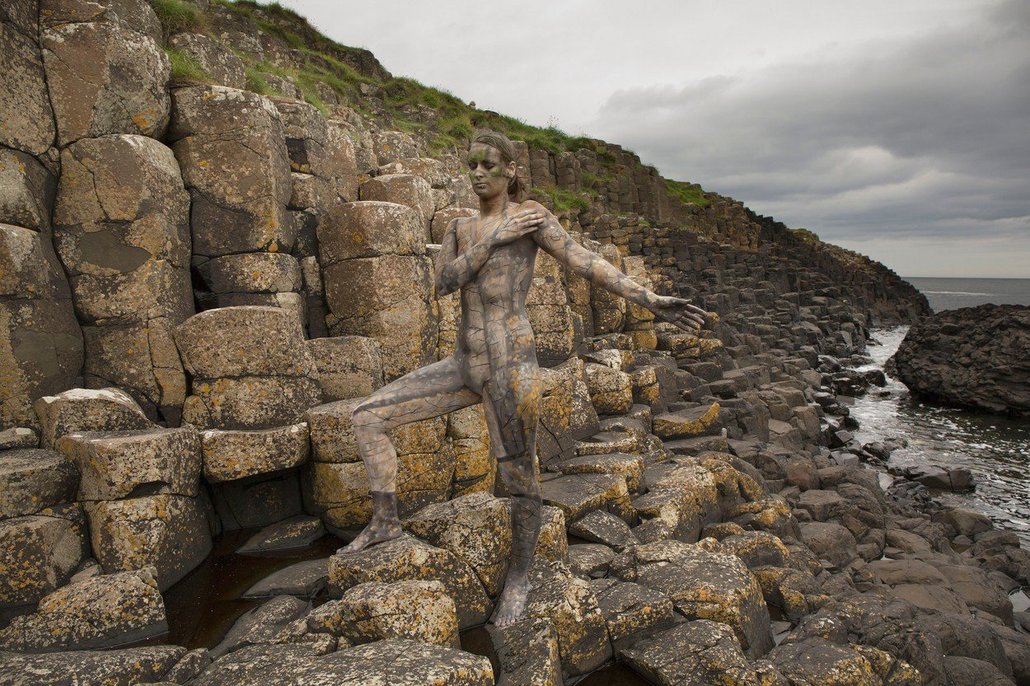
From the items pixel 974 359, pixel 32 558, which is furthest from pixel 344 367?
pixel 974 359

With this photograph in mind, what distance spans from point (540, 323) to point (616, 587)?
518 centimetres

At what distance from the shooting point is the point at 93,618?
3781 mm

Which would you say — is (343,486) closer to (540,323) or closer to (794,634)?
(794,634)

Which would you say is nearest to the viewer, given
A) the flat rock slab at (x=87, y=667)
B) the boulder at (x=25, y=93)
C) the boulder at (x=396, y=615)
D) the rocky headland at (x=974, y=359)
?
the flat rock slab at (x=87, y=667)

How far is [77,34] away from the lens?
5.36 m

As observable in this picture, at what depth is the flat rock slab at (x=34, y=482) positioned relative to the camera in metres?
4.14

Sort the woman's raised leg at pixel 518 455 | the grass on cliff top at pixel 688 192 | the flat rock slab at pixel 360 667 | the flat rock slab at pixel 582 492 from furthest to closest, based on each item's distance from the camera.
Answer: the grass on cliff top at pixel 688 192 → the flat rock slab at pixel 582 492 → the woman's raised leg at pixel 518 455 → the flat rock slab at pixel 360 667

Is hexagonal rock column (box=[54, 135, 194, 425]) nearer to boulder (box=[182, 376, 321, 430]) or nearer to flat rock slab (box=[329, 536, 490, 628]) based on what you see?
boulder (box=[182, 376, 321, 430])

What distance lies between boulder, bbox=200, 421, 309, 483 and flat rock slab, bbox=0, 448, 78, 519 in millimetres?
907

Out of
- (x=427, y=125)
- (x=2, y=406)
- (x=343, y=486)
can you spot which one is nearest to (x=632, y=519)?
(x=343, y=486)

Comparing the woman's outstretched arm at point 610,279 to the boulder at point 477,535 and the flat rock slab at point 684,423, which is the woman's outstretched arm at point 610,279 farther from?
the flat rock slab at point 684,423

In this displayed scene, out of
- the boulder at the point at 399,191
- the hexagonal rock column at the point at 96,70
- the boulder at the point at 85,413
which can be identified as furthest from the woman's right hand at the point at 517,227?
the boulder at the point at 399,191

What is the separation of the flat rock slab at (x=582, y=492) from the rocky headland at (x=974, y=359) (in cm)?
1885

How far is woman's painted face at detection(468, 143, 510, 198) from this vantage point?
4.12 meters
